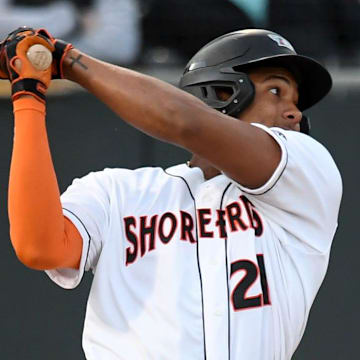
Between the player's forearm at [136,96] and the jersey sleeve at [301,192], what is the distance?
0.86 feet

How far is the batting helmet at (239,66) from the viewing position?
97.2 inches

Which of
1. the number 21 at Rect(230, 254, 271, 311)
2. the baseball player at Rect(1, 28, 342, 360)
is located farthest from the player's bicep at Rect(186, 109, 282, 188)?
the number 21 at Rect(230, 254, 271, 311)

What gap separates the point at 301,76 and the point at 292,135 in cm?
38

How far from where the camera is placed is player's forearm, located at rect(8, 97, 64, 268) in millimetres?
2043

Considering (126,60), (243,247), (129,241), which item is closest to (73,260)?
(129,241)

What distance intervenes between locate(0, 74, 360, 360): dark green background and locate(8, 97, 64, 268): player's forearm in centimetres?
182

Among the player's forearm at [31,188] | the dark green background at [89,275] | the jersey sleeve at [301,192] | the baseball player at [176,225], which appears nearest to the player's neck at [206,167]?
the baseball player at [176,225]

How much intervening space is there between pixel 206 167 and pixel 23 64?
669 millimetres

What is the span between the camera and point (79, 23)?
409 centimetres

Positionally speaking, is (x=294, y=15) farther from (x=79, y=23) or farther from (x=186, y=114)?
(x=186, y=114)

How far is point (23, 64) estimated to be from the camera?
2027 mm

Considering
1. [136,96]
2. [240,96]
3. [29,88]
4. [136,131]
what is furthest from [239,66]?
[136,131]

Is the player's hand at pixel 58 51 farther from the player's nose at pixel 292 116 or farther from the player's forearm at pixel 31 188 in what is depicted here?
the player's nose at pixel 292 116

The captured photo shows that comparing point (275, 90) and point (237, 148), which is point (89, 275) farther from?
point (237, 148)
